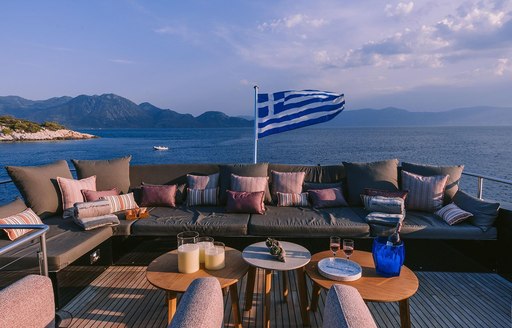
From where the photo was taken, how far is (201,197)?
3.98m

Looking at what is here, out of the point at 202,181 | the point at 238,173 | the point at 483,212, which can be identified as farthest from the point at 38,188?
the point at 483,212

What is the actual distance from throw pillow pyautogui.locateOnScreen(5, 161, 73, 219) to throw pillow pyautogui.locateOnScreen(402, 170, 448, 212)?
4175mm

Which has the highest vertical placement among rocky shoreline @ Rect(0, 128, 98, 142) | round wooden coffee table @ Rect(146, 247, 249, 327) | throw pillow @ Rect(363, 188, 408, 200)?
throw pillow @ Rect(363, 188, 408, 200)

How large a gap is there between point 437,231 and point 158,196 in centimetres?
321

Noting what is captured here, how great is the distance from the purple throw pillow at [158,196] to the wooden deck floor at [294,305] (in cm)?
102

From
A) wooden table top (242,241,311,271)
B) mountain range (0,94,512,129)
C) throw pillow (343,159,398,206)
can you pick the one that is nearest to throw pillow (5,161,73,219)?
wooden table top (242,241,311,271)

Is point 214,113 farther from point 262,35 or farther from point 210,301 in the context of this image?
point 210,301

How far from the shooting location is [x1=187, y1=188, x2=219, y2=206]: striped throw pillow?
398 centimetres

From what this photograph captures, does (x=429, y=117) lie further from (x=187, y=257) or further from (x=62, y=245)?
(x=62, y=245)

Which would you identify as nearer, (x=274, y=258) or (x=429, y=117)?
(x=274, y=258)

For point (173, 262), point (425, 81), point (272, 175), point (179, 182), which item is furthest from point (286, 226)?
point (425, 81)

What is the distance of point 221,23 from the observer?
8.34m

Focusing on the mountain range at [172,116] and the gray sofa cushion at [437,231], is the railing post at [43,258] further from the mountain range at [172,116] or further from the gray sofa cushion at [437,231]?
the mountain range at [172,116]

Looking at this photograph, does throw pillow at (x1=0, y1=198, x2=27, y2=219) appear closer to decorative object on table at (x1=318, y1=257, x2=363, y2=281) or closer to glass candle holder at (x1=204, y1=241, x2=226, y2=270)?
glass candle holder at (x1=204, y1=241, x2=226, y2=270)
